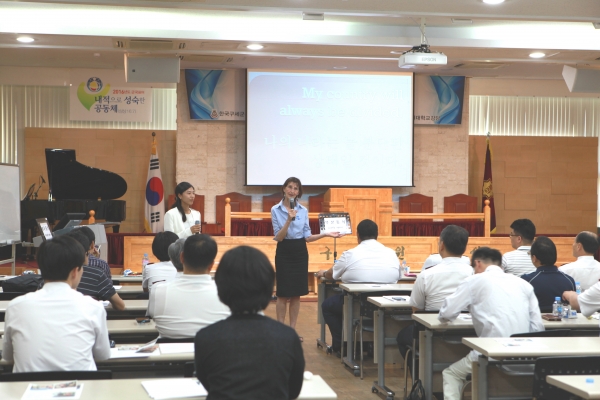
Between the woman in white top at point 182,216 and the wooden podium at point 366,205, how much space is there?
4.39 meters

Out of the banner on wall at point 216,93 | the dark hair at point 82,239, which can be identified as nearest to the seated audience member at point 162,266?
the dark hair at point 82,239

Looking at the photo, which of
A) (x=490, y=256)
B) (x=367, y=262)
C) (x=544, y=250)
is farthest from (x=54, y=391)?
(x=367, y=262)

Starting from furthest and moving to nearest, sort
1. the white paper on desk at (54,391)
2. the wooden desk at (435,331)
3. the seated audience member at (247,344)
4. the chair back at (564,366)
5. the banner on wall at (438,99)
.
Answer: the banner on wall at (438,99) < the wooden desk at (435,331) < the chair back at (564,366) < the white paper on desk at (54,391) < the seated audience member at (247,344)

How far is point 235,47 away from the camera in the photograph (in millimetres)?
10109

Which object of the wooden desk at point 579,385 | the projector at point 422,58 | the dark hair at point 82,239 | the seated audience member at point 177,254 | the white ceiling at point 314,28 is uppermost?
the white ceiling at point 314,28

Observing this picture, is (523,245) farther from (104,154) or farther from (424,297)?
(104,154)

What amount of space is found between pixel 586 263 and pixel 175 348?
11.6 ft

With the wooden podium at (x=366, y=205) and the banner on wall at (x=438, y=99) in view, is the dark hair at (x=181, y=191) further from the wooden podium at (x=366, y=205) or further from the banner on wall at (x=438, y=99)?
the banner on wall at (x=438, y=99)

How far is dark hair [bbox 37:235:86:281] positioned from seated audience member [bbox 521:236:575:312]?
3121 millimetres

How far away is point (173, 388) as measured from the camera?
2.70 m

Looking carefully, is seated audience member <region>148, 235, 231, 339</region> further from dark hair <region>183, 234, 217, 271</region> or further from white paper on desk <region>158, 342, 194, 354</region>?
white paper on desk <region>158, 342, 194, 354</region>

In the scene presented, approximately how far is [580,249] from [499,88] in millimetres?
9315

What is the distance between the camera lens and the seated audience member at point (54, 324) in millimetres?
2904

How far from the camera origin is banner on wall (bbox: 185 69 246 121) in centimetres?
1229
